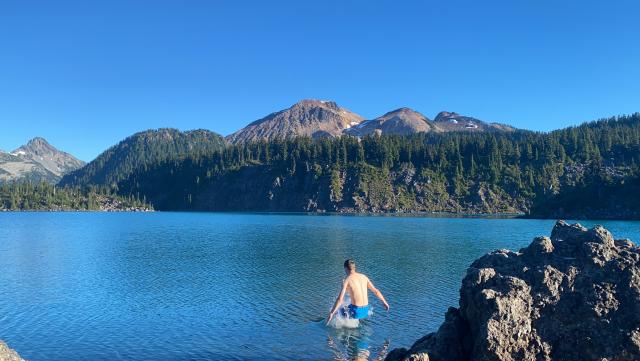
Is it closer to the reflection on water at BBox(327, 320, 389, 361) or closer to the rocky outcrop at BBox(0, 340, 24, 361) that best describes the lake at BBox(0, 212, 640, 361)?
the reflection on water at BBox(327, 320, 389, 361)

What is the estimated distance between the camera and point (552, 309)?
2016 cm

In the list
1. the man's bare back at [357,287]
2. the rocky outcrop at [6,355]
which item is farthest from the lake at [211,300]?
the rocky outcrop at [6,355]

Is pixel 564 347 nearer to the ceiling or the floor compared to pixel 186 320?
nearer to the ceiling

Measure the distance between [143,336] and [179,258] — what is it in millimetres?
41926

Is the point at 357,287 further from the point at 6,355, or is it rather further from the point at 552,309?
the point at 6,355

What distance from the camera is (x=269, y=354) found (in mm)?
27797

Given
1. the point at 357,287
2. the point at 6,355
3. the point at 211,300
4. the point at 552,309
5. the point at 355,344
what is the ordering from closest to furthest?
the point at 552,309 → the point at 6,355 → the point at 357,287 → the point at 355,344 → the point at 211,300

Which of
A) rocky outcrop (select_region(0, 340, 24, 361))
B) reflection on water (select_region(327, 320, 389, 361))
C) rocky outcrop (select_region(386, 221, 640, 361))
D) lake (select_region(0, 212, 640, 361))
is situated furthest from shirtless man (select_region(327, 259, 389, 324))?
rocky outcrop (select_region(0, 340, 24, 361))

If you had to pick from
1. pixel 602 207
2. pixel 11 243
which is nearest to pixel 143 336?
pixel 11 243

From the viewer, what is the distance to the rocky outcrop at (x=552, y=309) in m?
18.9

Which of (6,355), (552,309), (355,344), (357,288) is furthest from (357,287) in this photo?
(6,355)

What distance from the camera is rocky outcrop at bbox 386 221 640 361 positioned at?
62.0 ft

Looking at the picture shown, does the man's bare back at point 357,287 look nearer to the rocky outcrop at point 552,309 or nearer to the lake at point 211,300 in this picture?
the lake at point 211,300

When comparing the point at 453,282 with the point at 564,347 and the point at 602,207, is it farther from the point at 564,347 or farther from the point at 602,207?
the point at 602,207
